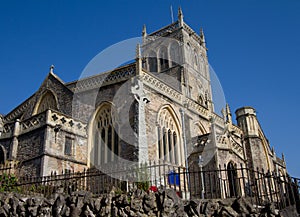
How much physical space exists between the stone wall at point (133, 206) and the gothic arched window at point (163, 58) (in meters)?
34.2

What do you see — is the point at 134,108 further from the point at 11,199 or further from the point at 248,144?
the point at 248,144

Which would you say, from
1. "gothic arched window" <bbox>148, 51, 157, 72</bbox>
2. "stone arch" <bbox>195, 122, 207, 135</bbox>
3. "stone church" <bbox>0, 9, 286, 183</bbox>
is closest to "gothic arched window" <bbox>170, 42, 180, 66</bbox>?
"gothic arched window" <bbox>148, 51, 157, 72</bbox>

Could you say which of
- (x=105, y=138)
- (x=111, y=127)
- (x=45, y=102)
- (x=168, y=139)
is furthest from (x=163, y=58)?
(x=105, y=138)

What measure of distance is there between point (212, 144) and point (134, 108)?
5.63 m

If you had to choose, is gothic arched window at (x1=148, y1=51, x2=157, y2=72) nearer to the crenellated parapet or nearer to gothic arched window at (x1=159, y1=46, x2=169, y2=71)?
gothic arched window at (x1=159, y1=46, x2=169, y2=71)

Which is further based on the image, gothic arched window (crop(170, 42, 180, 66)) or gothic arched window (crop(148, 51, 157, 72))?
gothic arched window (crop(148, 51, 157, 72))

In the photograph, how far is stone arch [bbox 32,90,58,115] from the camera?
2348cm

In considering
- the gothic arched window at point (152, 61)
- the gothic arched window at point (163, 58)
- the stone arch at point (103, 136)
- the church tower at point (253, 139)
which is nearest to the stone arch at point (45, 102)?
the stone arch at point (103, 136)

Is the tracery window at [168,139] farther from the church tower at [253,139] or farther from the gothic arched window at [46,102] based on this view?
the church tower at [253,139]

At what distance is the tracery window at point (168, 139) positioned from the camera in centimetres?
2116

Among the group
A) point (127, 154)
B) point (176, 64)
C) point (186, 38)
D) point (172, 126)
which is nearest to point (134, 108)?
point (127, 154)

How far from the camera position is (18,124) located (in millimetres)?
19953

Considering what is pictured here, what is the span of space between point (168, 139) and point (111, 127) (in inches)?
157

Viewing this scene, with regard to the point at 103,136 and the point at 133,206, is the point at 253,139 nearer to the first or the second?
the point at 103,136
